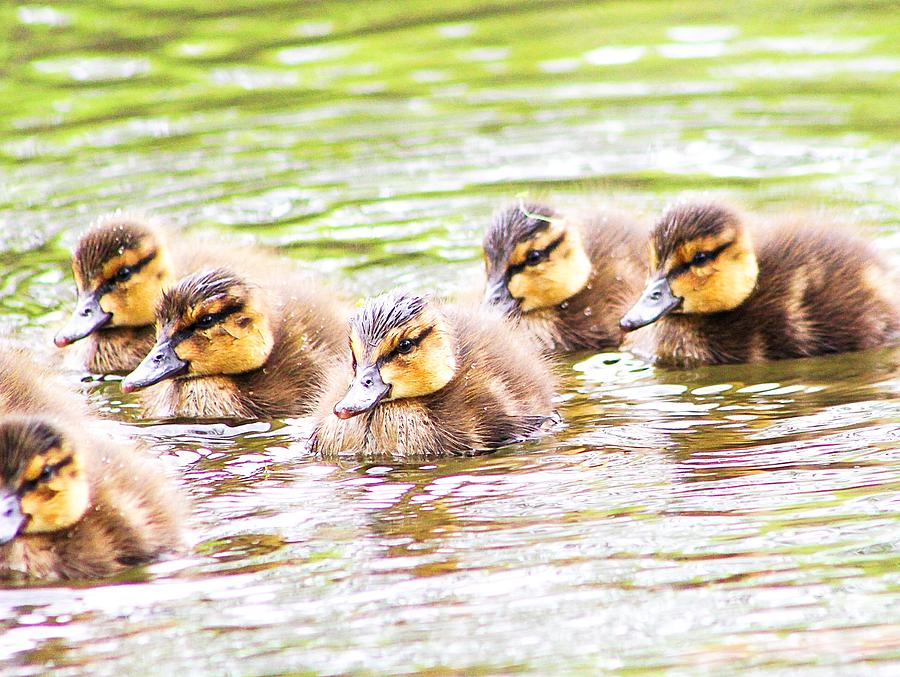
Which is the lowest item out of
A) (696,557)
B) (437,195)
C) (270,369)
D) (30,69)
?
(696,557)

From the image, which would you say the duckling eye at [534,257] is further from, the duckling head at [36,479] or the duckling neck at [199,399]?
the duckling head at [36,479]

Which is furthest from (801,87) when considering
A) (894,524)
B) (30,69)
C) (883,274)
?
(894,524)

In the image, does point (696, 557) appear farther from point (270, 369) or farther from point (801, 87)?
point (801, 87)

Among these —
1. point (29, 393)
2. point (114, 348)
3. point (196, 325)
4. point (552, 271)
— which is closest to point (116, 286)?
point (114, 348)

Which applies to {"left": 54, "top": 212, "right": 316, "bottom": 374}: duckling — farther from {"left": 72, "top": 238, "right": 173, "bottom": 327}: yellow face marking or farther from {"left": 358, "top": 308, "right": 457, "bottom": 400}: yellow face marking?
{"left": 358, "top": 308, "right": 457, "bottom": 400}: yellow face marking

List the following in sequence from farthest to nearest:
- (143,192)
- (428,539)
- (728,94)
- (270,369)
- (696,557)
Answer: (728,94)
(143,192)
(270,369)
(428,539)
(696,557)

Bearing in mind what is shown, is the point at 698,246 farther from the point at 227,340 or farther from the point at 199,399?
the point at 199,399

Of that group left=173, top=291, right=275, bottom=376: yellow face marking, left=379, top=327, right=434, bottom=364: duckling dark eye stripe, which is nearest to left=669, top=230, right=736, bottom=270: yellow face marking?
left=379, top=327, right=434, bottom=364: duckling dark eye stripe
